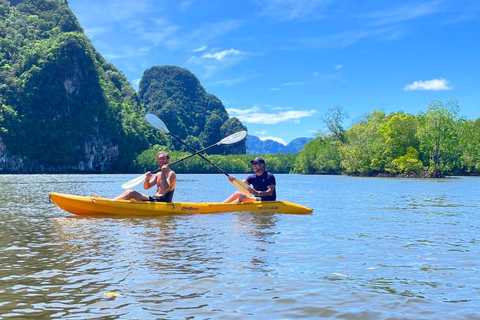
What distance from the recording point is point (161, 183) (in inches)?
500

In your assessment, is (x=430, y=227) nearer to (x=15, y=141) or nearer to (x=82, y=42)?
(x=15, y=141)

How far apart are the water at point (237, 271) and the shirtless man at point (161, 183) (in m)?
1.80

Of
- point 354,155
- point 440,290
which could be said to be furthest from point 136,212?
point 354,155

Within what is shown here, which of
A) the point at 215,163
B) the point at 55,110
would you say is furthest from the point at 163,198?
the point at 215,163

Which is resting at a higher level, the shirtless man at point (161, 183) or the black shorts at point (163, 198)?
the shirtless man at point (161, 183)

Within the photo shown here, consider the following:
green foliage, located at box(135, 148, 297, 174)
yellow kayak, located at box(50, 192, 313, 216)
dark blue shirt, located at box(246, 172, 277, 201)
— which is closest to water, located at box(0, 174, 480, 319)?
yellow kayak, located at box(50, 192, 313, 216)

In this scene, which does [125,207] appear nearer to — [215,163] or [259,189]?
[259,189]

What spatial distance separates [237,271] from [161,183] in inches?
280

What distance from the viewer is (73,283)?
522 centimetres

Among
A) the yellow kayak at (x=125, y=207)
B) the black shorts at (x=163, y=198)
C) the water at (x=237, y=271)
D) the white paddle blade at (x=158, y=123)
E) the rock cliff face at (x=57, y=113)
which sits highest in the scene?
the rock cliff face at (x=57, y=113)

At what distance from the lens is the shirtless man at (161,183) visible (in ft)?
40.4

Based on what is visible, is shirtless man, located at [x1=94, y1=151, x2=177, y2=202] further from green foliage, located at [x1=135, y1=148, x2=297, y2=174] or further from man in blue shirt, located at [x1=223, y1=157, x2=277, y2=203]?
green foliage, located at [x1=135, y1=148, x2=297, y2=174]

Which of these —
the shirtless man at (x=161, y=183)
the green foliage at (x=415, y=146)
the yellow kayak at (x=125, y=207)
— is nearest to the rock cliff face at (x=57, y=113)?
the green foliage at (x=415, y=146)

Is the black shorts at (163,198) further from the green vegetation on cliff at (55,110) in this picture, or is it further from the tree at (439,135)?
the green vegetation on cliff at (55,110)
